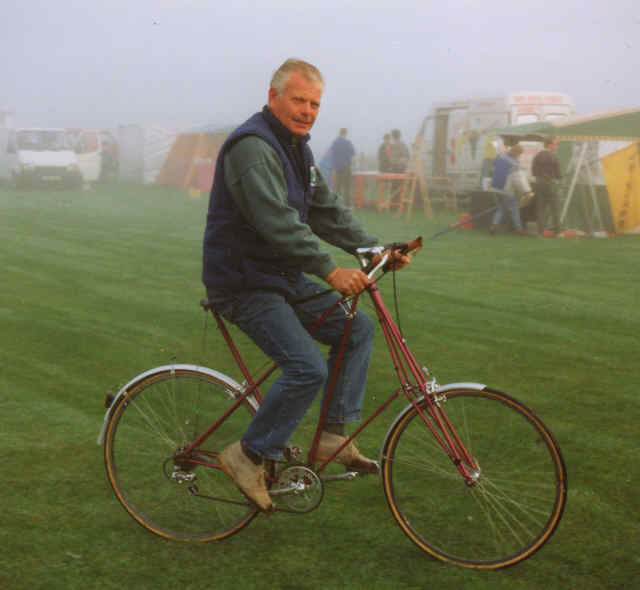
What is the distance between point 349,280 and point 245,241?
448 mm

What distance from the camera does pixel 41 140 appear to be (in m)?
30.4

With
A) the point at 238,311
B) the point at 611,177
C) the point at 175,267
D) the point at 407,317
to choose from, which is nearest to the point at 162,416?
the point at 238,311

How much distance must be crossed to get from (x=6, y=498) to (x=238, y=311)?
59.9 inches

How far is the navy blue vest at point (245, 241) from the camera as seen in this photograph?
10.9ft

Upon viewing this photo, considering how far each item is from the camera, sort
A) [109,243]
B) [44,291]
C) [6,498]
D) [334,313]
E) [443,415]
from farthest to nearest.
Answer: [109,243] < [44,291] < [6,498] < [334,313] < [443,415]

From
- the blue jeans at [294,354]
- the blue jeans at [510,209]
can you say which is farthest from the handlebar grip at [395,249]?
the blue jeans at [510,209]

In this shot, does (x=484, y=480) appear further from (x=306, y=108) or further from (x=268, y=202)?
(x=306, y=108)

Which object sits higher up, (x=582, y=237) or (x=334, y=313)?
(x=334, y=313)

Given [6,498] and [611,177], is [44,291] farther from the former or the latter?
[611,177]

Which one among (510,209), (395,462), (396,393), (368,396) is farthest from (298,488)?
(510,209)

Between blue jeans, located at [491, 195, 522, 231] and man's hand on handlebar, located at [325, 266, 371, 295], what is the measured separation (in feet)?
47.9

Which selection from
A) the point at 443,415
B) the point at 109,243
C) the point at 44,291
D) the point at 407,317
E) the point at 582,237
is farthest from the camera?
the point at 582,237

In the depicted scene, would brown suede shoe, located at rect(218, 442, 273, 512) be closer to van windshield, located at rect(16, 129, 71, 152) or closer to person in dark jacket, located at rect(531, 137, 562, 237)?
person in dark jacket, located at rect(531, 137, 562, 237)

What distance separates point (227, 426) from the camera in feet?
11.8
